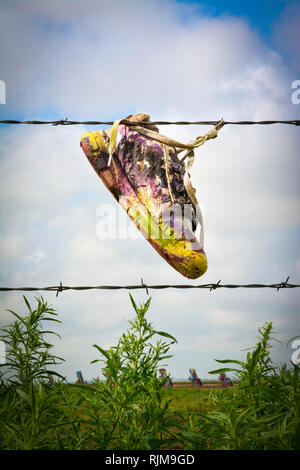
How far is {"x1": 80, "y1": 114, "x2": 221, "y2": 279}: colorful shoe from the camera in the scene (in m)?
1.61

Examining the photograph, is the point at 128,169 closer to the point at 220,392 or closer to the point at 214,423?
the point at 220,392

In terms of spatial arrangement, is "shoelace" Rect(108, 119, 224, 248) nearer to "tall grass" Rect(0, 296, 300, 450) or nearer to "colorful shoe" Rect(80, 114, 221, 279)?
"colorful shoe" Rect(80, 114, 221, 279)

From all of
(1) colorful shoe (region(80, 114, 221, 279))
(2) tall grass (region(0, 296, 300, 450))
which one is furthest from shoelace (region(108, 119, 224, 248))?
(2) tall grass (region(0, 296, 300, 450))

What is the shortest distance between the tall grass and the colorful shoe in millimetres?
348

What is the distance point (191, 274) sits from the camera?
5.16 ft

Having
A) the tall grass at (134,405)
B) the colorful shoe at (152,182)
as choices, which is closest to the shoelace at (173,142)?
the colorful shoe at (152,182)

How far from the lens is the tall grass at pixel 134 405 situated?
1108 mm

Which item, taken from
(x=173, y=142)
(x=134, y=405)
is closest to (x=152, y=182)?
(x=173, y=142)

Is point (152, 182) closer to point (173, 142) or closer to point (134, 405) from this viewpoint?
point (173, 142)

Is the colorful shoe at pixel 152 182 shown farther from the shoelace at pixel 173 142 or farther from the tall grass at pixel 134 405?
the tall grass at pixel 134 405

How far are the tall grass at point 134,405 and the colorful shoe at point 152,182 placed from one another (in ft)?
1.14

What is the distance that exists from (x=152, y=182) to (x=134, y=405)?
84 centimetres
